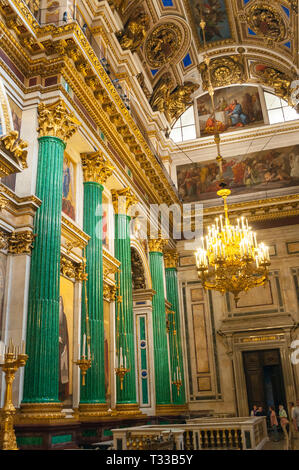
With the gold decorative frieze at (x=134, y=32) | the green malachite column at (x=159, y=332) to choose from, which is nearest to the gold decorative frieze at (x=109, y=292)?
the green malachite column at (x=159, y=332)

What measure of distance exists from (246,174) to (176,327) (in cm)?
619

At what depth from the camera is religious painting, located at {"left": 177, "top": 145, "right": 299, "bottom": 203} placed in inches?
643

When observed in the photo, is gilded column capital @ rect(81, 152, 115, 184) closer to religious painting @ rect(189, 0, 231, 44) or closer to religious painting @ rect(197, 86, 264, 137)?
religious painting @ rect(189, 0, 231, 44)

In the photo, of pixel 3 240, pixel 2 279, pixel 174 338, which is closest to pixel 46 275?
pixel 2 279

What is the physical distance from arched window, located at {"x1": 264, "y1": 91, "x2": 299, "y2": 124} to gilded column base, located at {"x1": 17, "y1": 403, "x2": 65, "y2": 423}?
14274 mm

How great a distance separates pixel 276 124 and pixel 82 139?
10117mm

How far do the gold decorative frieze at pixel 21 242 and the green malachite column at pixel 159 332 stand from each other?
684 cm

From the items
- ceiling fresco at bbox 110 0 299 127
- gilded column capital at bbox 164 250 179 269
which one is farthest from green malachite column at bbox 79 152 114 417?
gilded column capital at bbox 164 250 179 269

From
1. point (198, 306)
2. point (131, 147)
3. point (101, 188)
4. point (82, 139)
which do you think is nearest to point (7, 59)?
point (82, 139)

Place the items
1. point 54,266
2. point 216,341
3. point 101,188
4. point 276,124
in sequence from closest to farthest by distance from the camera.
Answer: point 54,266
point 101,188
point 216,341
point 276,124

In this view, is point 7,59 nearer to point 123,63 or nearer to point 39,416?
point 123,63

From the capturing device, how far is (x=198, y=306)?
1620cm

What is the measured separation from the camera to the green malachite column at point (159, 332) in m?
12.4

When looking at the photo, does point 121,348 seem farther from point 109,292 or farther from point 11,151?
point 11,151
